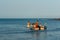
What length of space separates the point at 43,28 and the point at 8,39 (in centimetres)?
1957

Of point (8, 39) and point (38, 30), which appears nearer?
point (8, 39)

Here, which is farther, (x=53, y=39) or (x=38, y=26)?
(x=38, y=26)

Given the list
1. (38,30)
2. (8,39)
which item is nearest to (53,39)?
(8,39)

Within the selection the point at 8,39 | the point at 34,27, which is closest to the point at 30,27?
the point at 34,27

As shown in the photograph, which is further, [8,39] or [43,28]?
[43,28]

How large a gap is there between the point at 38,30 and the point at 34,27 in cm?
110

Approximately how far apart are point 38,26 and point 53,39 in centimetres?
1849

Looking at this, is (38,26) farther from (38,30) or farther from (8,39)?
(8,39)

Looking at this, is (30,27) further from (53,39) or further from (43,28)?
(53,39)

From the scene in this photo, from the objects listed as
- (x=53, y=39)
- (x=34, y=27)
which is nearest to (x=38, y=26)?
(x=34, y=27)

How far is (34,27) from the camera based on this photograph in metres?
47.7

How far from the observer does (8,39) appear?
29859mm

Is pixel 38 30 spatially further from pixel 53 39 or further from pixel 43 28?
pixel 53 39

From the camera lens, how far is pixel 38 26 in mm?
48125
